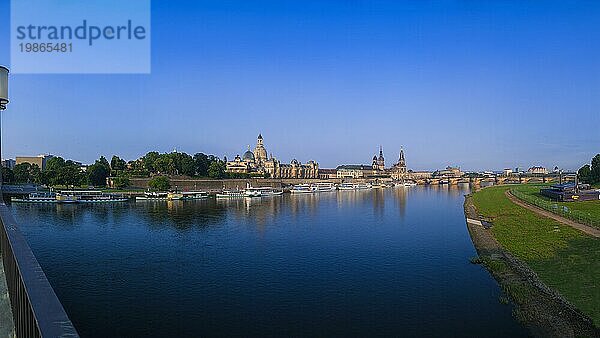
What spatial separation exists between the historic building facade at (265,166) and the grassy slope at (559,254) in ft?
223

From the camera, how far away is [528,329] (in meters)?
10.0

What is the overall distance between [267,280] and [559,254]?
10658mm

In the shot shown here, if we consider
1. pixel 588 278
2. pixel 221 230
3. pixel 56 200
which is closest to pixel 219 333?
pixel 588 278

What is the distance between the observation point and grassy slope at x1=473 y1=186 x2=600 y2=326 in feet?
36.8

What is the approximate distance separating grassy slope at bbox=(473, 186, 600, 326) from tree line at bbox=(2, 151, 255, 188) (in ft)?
156

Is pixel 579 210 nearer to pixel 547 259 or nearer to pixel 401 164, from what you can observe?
pixel 547 259

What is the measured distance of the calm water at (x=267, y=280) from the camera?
10.6 m

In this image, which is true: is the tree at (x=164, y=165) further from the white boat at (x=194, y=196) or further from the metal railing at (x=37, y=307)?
the metal railing at (x=37, y=307)

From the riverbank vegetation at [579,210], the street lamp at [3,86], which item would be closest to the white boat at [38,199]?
the street lamp at [3,86]

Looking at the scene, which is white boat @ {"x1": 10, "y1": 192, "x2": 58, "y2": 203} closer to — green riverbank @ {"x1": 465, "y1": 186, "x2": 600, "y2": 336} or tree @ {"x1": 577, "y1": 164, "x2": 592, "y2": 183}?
green riverbank @ {"x1": 465, "y1": 186, "x2": 600, "y2": 336}

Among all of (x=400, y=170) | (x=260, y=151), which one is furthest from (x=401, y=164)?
(x=260, y=151)

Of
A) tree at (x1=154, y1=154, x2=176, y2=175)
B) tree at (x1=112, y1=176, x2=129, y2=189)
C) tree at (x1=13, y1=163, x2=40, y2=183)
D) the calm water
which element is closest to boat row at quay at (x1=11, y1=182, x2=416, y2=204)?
tree at (x1=112, y1=176, x2=129, y2=189)

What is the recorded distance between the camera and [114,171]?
64.5 metres

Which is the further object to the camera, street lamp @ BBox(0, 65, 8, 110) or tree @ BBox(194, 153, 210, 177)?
tree @ BBox(194, 153, 210, 177)
